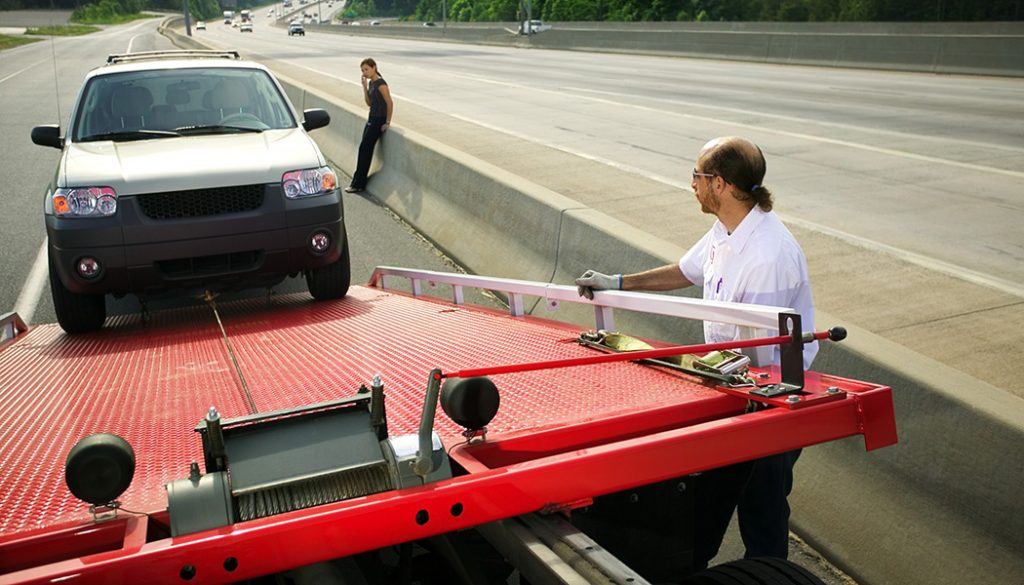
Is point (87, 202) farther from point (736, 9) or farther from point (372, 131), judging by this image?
point (736, 9)

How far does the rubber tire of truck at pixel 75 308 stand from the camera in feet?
22.7

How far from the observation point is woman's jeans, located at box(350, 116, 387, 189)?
15.2 m

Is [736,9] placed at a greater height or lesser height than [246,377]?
greater

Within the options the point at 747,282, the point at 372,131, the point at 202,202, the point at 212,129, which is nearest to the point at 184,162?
the point at 202,202

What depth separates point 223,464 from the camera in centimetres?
246

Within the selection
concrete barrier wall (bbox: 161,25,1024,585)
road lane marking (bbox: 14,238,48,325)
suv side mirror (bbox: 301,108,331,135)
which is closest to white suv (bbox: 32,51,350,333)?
A: suv side mirror (bbox: 301,108,331,135)

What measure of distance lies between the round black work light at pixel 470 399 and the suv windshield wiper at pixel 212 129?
233 inches

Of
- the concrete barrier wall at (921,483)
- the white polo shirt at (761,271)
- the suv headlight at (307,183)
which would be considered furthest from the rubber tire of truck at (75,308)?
the white polo shirt at (761,271)

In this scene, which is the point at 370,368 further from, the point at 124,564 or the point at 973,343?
the point at 973,343

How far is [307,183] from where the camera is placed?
724cm

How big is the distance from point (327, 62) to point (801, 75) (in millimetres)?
23735

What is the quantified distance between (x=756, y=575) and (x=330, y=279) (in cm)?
528

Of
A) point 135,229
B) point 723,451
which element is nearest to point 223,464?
point 723,451

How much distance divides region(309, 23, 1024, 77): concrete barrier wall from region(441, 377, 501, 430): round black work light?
27993 mm
